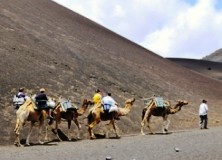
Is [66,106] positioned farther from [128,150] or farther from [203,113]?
[203,113]

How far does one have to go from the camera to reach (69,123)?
83.4ft

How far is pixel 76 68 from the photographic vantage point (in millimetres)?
38000

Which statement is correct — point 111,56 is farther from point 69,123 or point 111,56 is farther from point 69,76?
point 69,123

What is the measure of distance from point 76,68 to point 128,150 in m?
18.4

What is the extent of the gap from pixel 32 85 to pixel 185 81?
2722 centimetres

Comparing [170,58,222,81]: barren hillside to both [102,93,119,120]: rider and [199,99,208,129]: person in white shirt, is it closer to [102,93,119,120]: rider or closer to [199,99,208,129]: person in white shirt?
[199,99,208,129]: person in white shirt

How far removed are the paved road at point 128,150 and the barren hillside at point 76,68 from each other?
3.18 meters

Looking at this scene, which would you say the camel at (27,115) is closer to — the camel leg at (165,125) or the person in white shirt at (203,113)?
the camel leg at (165,125)

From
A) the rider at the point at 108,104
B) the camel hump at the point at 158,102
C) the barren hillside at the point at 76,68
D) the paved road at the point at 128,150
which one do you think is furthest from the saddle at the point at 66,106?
the camel hump at the point at 158,102

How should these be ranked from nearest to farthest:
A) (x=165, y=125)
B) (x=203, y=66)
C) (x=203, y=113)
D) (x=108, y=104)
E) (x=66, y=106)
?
(x=66, y=106), (x=108, y=104), (x=165, y=125), (x=203, y=113), (x=203, y=66)

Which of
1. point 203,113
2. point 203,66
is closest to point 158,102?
point 203,113

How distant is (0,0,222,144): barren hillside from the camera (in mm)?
31000

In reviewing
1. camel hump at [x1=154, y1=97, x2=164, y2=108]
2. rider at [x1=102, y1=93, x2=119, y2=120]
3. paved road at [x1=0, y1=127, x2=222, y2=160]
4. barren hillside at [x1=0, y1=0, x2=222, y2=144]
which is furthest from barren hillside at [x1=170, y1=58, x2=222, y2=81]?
paved road at [x1=0, y1=127, x2=222, y2=160]

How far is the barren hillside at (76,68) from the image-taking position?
31.0 metres
